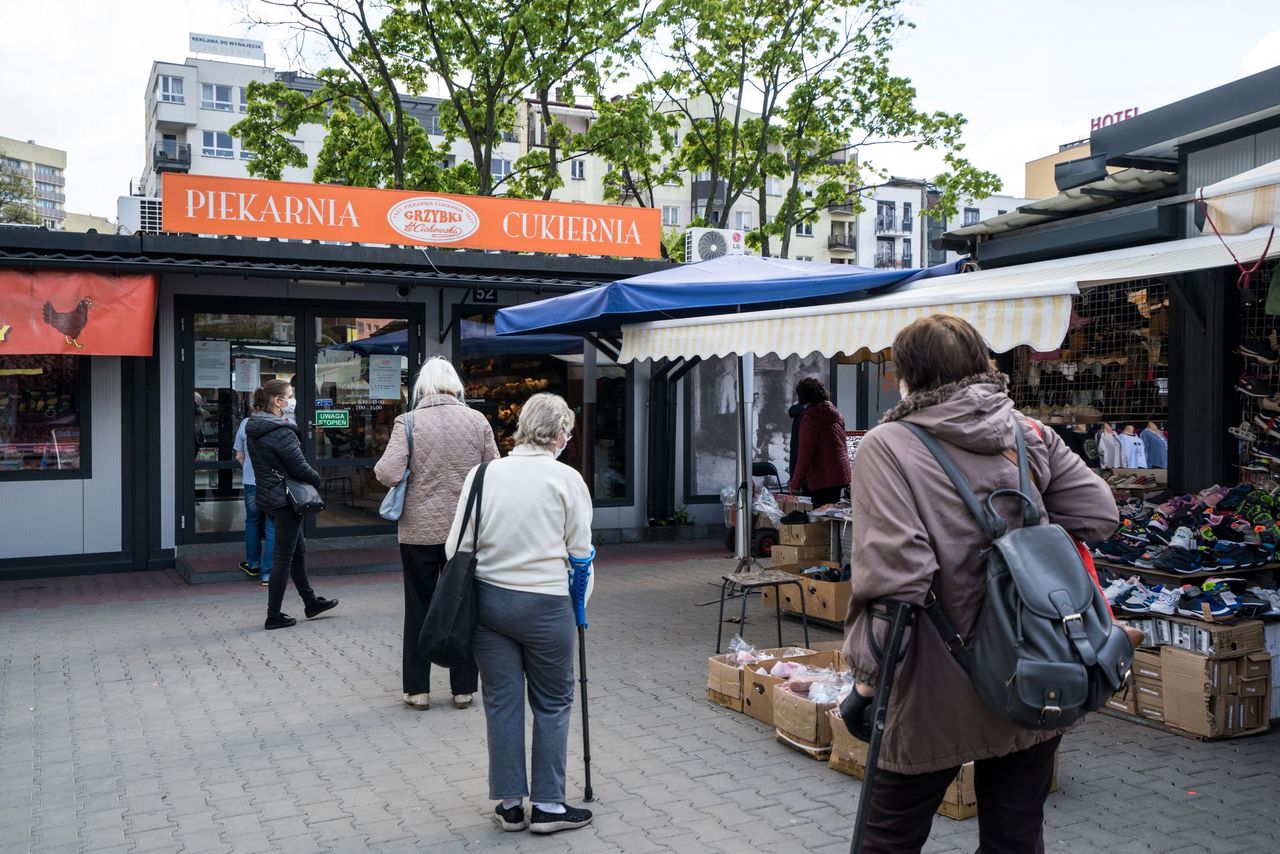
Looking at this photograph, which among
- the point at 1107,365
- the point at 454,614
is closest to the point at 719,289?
the point at 1107,365

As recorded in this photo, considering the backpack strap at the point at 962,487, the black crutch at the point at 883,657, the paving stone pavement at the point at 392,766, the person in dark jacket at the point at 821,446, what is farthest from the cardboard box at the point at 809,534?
the backpack strap at the point at 962,487

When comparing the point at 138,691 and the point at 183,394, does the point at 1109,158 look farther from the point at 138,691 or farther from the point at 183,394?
the point at 183,394

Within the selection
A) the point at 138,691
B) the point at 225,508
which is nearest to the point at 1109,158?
the point at 138,691

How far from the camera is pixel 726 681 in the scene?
5910mm

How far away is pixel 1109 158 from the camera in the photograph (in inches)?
308

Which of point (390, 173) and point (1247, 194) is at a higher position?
point (390, 173)

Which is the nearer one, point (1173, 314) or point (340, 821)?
point (340, 821)

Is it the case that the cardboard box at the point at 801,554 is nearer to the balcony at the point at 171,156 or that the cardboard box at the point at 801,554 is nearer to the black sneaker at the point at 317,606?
the black sneaker at the point at 317,606

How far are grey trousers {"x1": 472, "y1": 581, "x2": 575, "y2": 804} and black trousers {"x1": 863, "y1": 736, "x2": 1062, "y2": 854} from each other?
1687mm

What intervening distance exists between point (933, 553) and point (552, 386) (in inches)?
407

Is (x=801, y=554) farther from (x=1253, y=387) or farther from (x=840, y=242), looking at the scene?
(x=840, y=242)

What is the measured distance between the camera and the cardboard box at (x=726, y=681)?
583cm

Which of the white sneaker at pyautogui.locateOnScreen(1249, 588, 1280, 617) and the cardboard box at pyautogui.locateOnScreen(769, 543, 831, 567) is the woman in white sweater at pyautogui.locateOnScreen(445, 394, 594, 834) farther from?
the cardboard box at pyautogui.locateOnScreen(769, 543, 831, 567)

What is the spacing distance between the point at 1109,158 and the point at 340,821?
22.7ft
